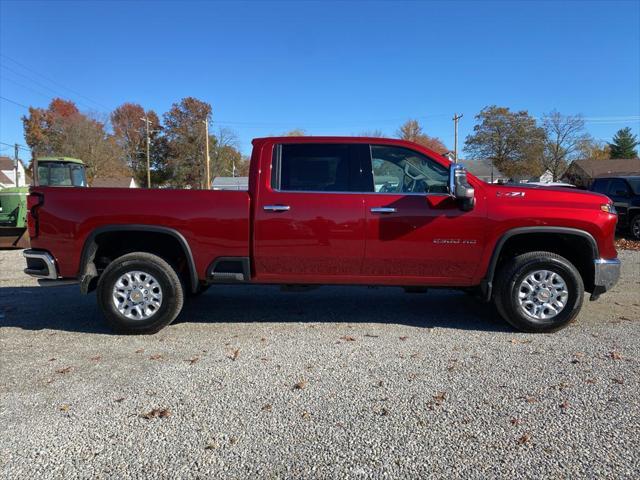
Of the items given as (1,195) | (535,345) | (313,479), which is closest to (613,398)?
(535,345)

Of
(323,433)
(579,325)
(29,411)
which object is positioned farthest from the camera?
(579,325)

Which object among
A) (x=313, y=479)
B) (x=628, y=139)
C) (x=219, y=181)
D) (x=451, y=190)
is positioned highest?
(x=628, y=139)

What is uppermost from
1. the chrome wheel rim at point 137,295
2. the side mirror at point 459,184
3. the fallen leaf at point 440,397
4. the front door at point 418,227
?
the side mirror at point 459,184

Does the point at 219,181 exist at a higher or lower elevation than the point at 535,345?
higher

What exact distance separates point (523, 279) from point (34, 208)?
511cm

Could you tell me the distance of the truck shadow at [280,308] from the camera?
18.3 ft

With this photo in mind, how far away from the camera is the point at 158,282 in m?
5.08

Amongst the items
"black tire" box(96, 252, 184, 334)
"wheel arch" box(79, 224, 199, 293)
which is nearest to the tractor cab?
"wheel arch" box(79, 224, 199, 293)

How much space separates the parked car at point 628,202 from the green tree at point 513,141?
131 ft

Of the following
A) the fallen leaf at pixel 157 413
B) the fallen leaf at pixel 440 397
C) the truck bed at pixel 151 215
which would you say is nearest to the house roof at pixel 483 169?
the truck bed at pixel 151 215

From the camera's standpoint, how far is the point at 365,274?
5.10 metres

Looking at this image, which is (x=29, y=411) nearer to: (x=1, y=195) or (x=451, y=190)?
(x=451, y=190)

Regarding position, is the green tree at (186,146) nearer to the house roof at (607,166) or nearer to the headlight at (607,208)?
the house roof at (607,166)

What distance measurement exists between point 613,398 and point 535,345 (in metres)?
1.17
